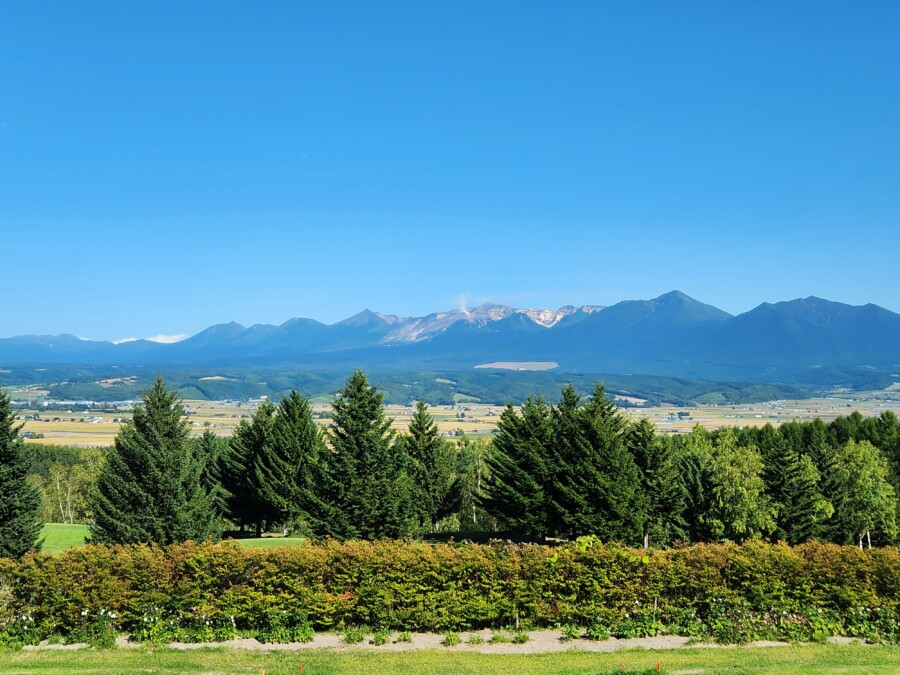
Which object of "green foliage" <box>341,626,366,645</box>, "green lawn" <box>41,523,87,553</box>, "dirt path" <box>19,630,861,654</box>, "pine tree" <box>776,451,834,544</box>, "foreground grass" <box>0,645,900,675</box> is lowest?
"green lawn" <box>41,523,87,553</box>

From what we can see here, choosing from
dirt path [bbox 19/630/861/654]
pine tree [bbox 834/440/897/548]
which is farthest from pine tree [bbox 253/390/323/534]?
pine tree [bbox 834/440/897/548]

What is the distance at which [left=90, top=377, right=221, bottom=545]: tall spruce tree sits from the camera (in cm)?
2784

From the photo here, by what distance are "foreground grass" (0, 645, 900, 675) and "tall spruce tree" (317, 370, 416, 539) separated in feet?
47.2

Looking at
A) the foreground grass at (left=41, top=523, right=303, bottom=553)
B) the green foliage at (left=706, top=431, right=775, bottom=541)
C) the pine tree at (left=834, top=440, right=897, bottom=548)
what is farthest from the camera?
the pine tree at (left=834, top=440, right=897, bottom=548)

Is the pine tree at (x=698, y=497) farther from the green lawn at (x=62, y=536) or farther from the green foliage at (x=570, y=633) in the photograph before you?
the green lawn at (x=62, y=536)

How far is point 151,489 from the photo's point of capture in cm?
2820

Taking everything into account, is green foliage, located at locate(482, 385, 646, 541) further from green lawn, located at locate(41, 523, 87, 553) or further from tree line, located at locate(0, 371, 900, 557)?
green lawn, located at locate(41, 523, 87, 553)

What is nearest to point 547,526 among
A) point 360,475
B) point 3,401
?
point 360,475

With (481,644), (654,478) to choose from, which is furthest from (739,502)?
(481,644)

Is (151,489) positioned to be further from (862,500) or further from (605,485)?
(862,500)

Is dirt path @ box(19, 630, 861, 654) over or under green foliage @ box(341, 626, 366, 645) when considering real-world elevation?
under

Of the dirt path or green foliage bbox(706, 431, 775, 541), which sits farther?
green foliage bbox(706, 431, 775, 541)

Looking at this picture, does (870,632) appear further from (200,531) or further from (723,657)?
(200,531)

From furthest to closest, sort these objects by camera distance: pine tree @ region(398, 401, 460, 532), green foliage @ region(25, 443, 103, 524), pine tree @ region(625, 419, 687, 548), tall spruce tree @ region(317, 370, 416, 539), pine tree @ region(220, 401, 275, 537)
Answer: green foliage @ region(25, 443, 103, 524) < pine tree @ region(220, 401, 275, 537) < pine tree @ region(398, 401, 460, 532) < pine tree @ region(625, 419, 687, 548) < tall spruce tree @ region(317, 370, 416, 539)
